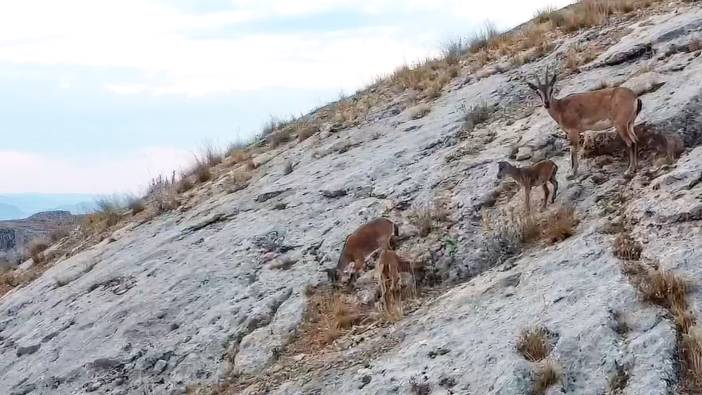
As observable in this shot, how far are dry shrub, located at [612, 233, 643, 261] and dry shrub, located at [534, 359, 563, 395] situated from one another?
1414 millimetres

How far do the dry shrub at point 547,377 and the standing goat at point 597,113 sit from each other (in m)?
3.22

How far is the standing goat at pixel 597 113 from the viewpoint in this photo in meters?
8.23

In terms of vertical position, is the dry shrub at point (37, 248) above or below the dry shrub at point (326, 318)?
above

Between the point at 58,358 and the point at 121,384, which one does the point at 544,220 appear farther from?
the point at 58,358

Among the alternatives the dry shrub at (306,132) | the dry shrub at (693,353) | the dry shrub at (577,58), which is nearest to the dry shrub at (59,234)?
the dry shrub at (306,132)

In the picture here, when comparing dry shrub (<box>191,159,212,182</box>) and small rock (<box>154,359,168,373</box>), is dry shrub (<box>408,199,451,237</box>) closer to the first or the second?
small rock (<box>154,359,168,373</box>)

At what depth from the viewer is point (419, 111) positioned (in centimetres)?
1357

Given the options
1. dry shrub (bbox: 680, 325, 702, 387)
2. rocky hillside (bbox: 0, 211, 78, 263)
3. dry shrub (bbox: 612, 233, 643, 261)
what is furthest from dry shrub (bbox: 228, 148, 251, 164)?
dry shrub (bbox: 680, 325, 702, 387)

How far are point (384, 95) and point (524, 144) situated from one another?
6950 mm

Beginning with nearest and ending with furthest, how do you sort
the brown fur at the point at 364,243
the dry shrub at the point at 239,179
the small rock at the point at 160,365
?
the small rock at the point at 160,365 < the brown fur at the point at 364,243 < the dry shrub at the point at 239,179

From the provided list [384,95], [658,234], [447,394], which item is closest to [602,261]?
[658,234]

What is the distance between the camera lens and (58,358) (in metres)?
9.84

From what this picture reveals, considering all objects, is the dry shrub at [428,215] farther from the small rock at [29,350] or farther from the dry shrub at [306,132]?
the dry shrub at [306,132]

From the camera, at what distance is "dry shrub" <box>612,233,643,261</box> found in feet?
21.6
